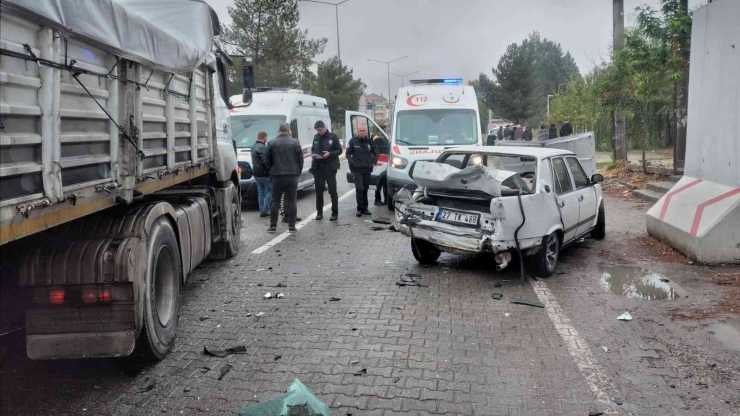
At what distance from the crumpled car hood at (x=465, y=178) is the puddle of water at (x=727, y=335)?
2.56 metres

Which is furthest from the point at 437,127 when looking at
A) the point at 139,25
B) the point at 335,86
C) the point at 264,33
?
the point at 335,86

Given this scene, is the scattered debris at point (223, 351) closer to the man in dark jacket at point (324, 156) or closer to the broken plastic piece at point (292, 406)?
the broken plastic piece at point (292, 406)

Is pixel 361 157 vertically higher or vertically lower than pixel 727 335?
higher

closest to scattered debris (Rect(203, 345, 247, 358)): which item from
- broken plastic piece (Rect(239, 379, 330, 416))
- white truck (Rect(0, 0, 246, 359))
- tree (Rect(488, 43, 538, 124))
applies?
white truck (Rect(0, 0, 246, 359))

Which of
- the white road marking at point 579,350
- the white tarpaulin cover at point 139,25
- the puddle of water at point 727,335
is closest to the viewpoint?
the white tarpaulin cover at point 139,25

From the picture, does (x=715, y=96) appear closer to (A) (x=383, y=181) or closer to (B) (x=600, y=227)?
(B) (x=600, y=227)

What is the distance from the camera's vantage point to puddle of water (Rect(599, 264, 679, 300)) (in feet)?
22.0

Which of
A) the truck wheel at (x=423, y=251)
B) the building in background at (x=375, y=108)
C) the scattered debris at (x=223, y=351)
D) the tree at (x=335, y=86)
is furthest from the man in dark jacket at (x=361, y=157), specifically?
the building in background at (x=375, y=108)

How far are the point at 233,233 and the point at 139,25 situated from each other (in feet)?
14.6

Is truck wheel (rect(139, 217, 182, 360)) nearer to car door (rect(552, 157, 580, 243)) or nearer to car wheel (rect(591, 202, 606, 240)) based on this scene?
car door (rect(552, 157, 580, 243))

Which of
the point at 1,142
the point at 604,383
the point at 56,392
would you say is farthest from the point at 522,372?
the point at 1,142

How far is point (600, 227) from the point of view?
32.0 ft

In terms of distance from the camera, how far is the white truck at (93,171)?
3098mm

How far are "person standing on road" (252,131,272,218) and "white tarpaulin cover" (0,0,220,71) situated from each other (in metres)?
4.21
